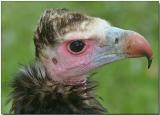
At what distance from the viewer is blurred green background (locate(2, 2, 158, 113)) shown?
4277 mm

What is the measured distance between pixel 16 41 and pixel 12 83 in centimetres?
168

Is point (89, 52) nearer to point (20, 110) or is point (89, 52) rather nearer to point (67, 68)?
point (67, 68)

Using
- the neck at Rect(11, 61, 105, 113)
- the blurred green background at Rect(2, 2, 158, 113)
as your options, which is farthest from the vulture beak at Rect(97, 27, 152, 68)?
the blurred green background at Rect(2, 2, 158, 113)

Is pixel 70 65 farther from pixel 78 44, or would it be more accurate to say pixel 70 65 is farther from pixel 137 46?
pixel 137 46

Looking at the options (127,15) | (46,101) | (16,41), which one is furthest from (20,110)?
(127,15)

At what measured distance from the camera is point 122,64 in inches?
179

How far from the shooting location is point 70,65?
2.90 m

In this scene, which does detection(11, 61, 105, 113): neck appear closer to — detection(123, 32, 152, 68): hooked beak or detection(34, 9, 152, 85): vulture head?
detection(34, 9, 152, 85): vulture head

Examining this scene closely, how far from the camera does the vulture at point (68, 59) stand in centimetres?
273

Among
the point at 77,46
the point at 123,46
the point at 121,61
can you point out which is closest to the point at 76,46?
the point at 77,46

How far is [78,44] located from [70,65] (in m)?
0.11

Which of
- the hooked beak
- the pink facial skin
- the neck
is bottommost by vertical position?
the neck

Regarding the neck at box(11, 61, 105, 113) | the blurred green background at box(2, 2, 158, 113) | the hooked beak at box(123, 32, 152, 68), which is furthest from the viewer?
the blurred green background at box(2, 2, 158, 113)

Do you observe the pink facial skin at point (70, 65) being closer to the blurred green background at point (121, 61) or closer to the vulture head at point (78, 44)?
the vulture head at point (78, 44)
